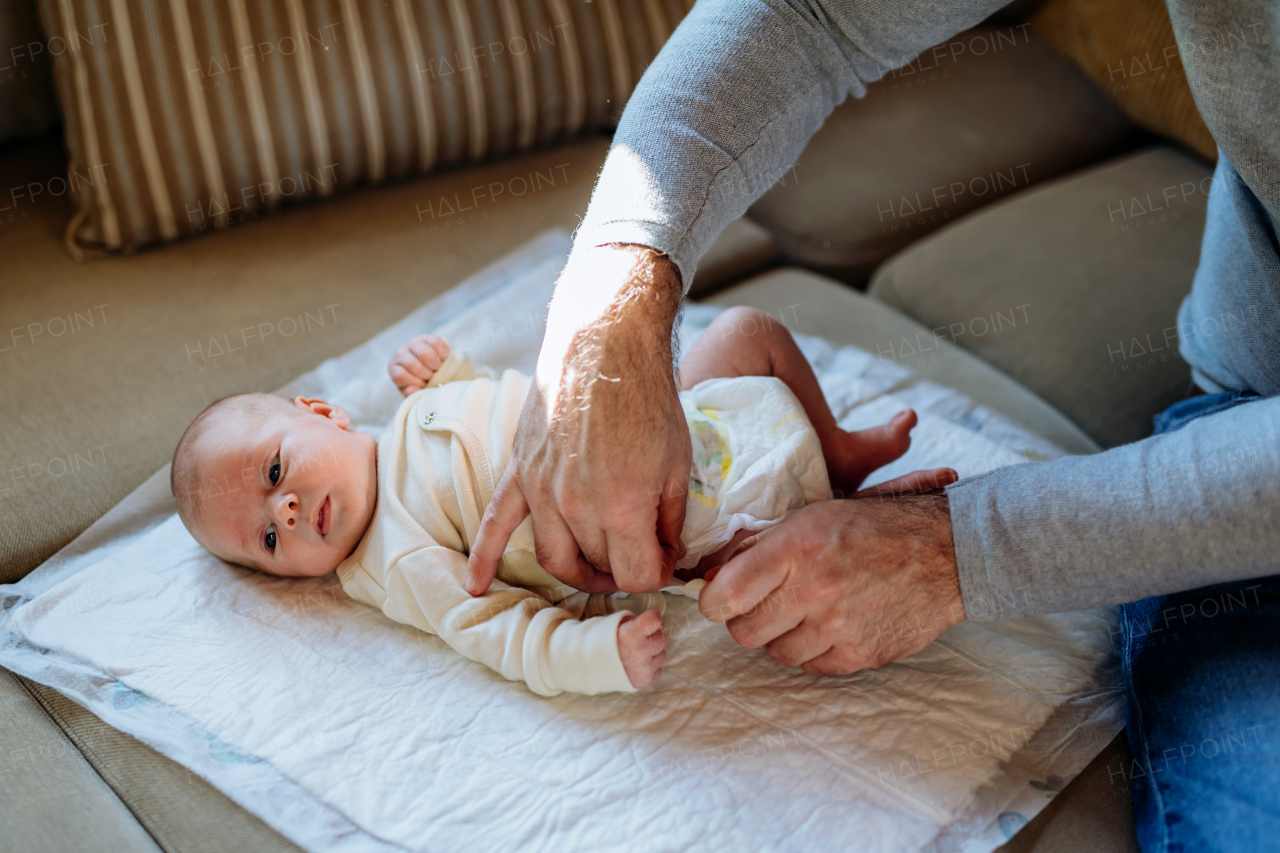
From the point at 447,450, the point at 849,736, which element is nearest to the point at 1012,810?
the point at 849,736

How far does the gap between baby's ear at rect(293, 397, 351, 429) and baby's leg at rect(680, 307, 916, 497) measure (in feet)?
1.54

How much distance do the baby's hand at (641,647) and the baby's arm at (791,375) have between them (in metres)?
0.38

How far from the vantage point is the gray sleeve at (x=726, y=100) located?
0.98 meters

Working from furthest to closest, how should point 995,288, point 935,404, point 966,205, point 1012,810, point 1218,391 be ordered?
point 966,205, point 995,288, point 935,404, point 1218,391, point 1012,810

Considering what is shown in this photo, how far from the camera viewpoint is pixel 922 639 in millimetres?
917

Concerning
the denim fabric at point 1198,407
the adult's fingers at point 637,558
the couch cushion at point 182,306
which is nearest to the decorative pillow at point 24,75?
the couch cushion at point 182,306

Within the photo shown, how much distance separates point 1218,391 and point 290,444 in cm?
119

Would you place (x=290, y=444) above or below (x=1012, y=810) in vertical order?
above

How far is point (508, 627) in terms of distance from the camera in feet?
→ 3.20

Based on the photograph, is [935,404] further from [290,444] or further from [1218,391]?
[290,444]

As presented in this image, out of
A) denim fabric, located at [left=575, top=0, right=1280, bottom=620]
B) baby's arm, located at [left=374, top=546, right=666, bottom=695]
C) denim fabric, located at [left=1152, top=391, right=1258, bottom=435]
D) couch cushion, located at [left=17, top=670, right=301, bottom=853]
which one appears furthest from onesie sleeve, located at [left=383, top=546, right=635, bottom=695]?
denim fabric, located at [left=1152, top=391, right=1258, bottom=435]

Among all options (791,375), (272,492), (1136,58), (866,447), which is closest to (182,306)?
(272,492)

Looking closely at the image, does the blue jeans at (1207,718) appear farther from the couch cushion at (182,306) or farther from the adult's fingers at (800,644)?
the couch cushion at (182,306)

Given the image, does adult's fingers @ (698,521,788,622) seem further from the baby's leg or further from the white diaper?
the baby's leg
